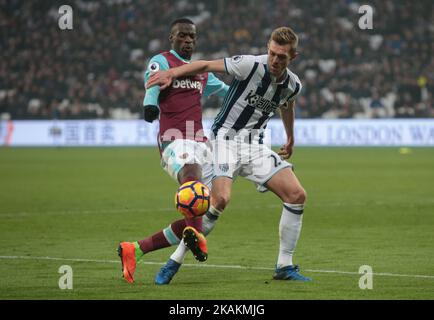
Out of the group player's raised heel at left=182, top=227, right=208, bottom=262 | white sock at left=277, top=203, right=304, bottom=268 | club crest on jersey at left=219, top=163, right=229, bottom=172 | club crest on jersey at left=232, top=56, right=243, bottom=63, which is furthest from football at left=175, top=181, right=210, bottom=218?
club crest on jersey at left=232, top=56, right=243, bottom=63

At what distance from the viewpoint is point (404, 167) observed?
2316 centimetres

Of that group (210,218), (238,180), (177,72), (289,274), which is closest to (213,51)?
(238,180)

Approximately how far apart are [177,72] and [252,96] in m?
1.12

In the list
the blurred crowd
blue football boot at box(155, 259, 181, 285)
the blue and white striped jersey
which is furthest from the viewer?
the blurred crowd

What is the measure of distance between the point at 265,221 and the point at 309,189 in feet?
16.6

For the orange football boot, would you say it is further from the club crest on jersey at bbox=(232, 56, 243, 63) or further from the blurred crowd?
the blurred crowd

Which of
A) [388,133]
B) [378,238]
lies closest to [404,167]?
[388,133]

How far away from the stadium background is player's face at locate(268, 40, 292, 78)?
1.85 metres

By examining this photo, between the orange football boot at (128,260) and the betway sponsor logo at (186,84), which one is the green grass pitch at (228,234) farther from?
the betway sponsor logo at (186,84)

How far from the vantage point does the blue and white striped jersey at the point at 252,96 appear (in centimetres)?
834

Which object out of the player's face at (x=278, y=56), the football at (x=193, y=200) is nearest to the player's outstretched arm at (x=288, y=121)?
the player's face at (x=278, y=56)

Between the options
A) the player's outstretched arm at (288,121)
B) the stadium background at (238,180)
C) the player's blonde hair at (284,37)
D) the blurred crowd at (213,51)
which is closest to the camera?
the player's blonde hair at (284,37)

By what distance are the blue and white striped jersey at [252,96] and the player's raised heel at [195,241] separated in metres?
1.47

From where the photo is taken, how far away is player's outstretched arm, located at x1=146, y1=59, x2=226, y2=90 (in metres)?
7.50
